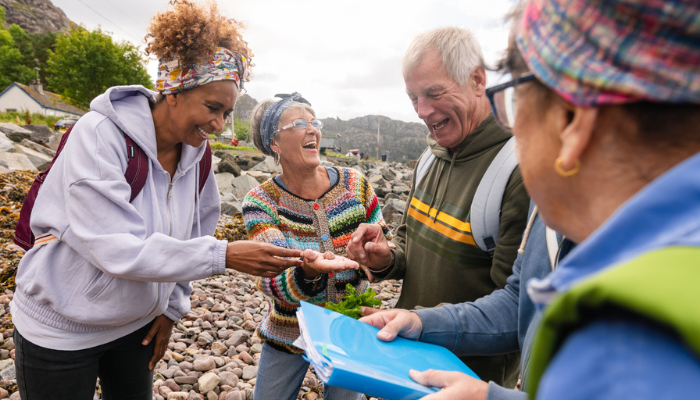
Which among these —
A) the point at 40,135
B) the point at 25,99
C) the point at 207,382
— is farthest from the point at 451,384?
the point at 25,99

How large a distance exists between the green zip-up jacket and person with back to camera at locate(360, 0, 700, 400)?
1209 millimetres

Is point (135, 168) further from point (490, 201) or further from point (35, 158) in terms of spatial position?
point (35, 158)

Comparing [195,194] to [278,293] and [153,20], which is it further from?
[153,20]

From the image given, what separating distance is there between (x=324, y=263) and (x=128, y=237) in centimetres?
113

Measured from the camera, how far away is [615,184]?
0.70 m

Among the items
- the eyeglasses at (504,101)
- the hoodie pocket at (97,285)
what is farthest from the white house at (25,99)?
the eyeglasses at (504,101)

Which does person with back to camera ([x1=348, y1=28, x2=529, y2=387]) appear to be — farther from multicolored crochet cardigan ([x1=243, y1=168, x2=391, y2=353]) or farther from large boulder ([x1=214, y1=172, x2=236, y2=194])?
large boulder ([x1=214, y1=172, x2=236, y2=194])

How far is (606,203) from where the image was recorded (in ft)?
2.38

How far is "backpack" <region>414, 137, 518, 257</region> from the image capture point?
2043 millimetres

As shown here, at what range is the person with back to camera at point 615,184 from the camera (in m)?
0.46

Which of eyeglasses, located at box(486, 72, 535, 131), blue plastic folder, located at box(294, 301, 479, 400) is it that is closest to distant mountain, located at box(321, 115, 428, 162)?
blue plastic folder, located at box(294, 301, 479, 400)

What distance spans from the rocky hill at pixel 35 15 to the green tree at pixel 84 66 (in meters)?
79.8

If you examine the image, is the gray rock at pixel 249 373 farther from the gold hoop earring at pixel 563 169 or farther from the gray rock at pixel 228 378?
the gold hoop earring at pixel 563 169

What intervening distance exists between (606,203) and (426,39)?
197 cm
